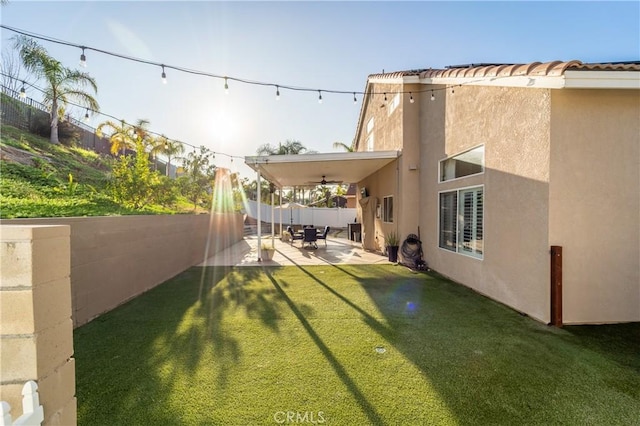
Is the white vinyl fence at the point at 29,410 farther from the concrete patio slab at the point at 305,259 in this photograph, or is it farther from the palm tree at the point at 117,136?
the palm tree at the point at 117,136

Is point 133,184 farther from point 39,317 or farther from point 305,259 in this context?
point 39,317

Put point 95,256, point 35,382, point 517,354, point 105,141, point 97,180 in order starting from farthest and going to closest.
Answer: point 105,141 → point 97,180 → point 95,256 → point 517,354 → point 35,382

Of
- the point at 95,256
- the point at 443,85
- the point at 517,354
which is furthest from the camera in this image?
the point at 443,85

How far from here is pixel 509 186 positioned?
4758mm

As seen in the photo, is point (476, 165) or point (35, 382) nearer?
point (35, 382)

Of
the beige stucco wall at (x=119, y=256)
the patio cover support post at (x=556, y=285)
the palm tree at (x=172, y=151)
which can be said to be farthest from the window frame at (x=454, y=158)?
the palm tree at (x=172, y=151)

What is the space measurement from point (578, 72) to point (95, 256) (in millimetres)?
7548

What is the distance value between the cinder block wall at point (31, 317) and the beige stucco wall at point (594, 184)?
5379mm

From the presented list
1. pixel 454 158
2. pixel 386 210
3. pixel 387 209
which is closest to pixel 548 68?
pixel 454 158

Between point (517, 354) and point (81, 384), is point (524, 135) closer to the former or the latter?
point (517, 354)

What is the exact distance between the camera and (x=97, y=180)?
9.63 m

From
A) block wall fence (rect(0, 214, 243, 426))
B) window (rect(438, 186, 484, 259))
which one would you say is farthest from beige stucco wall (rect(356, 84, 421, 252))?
block wall fence (rect(0, 214, 243, 426))

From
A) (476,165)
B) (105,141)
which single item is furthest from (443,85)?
(105,141)

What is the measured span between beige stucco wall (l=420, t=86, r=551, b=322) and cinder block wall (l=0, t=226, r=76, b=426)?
5345 millimetres
